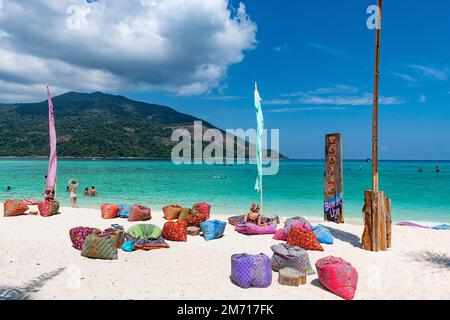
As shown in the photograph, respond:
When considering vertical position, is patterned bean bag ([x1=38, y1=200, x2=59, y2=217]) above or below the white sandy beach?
above

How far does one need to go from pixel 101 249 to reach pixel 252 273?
345 cm

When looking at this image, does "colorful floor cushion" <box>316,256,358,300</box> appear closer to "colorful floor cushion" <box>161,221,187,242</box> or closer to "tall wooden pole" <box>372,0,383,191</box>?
"tall wooden pole" <box>372,0,383,191</box>

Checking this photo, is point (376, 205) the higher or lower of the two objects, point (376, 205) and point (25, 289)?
the higher

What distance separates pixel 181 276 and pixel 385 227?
501 centimetres

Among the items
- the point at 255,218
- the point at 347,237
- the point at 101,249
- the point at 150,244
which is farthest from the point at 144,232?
the point at 347,237

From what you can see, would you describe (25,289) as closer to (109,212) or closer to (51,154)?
(109,212)

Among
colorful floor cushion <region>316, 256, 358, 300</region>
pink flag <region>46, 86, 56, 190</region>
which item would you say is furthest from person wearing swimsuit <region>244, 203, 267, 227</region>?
pink flag <region>46, 86, 56, 190</region>

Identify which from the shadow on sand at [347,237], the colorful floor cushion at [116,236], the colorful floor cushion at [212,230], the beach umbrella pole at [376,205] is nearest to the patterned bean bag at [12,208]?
the colorful floor cushion at [116,236]

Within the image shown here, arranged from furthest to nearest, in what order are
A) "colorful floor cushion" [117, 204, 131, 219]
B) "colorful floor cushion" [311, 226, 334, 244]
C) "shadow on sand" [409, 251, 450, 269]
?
"colorful floor cushion" [117, 204, 131, 219] → "colorful floor cushion" [311, 226, 334, 244] → "shadow on sand" [409, 251, 450, 269]

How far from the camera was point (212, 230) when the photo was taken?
8789mm

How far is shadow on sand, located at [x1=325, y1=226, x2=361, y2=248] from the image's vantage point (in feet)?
27.6

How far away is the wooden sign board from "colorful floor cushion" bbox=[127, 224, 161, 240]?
6.30 metres

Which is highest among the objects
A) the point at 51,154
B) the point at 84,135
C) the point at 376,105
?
the point at 84,135
